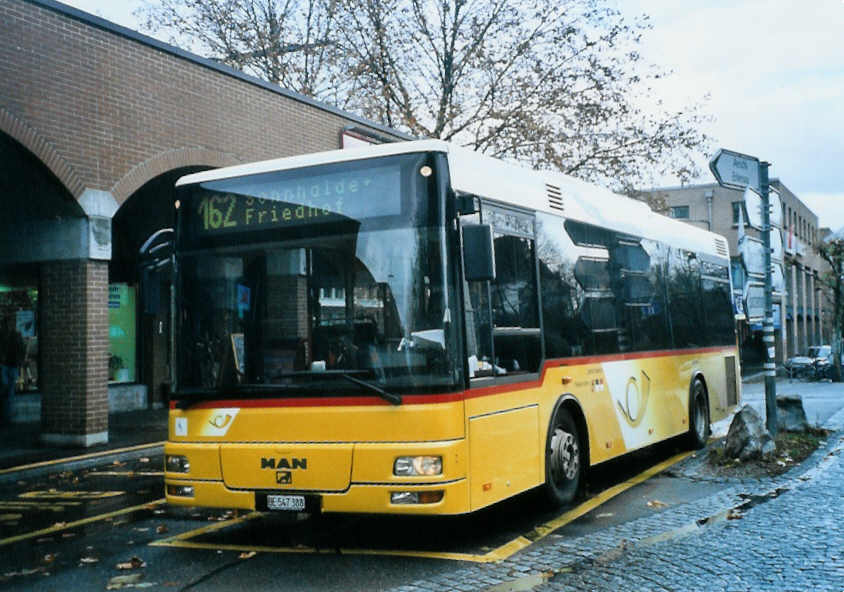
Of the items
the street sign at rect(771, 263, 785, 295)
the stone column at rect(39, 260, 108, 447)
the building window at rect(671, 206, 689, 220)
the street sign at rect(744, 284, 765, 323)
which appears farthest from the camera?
the building window at rect(671, 206, 689, 220)

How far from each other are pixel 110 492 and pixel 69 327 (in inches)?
166

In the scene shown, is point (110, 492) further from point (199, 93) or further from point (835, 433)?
point (835, 433)

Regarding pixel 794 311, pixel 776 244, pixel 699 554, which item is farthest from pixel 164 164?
pixel 794 311

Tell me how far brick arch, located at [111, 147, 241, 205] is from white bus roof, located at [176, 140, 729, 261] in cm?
726

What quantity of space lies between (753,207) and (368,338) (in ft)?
24.9

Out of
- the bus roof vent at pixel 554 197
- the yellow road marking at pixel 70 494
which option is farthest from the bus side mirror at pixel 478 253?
the yellow road marking at pixel 70 494

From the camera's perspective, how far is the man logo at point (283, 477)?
6.84 metres

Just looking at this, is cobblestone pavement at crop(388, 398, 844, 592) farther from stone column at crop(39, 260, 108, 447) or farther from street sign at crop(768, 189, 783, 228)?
stone column at crop(39, 260, 108, 447)

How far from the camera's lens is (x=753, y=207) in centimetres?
1245

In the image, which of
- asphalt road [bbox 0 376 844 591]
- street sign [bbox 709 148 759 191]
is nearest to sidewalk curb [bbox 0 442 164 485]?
asphalt road [bbox 0 376 844 591]

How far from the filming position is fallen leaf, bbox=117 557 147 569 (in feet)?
22.0

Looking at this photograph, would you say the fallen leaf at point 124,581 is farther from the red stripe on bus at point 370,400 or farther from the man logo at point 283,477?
the red stripe on bus at point 370,400

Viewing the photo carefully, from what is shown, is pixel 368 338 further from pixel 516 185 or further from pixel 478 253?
pixel 516 185

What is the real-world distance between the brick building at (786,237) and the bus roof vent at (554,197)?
50.0 metres
